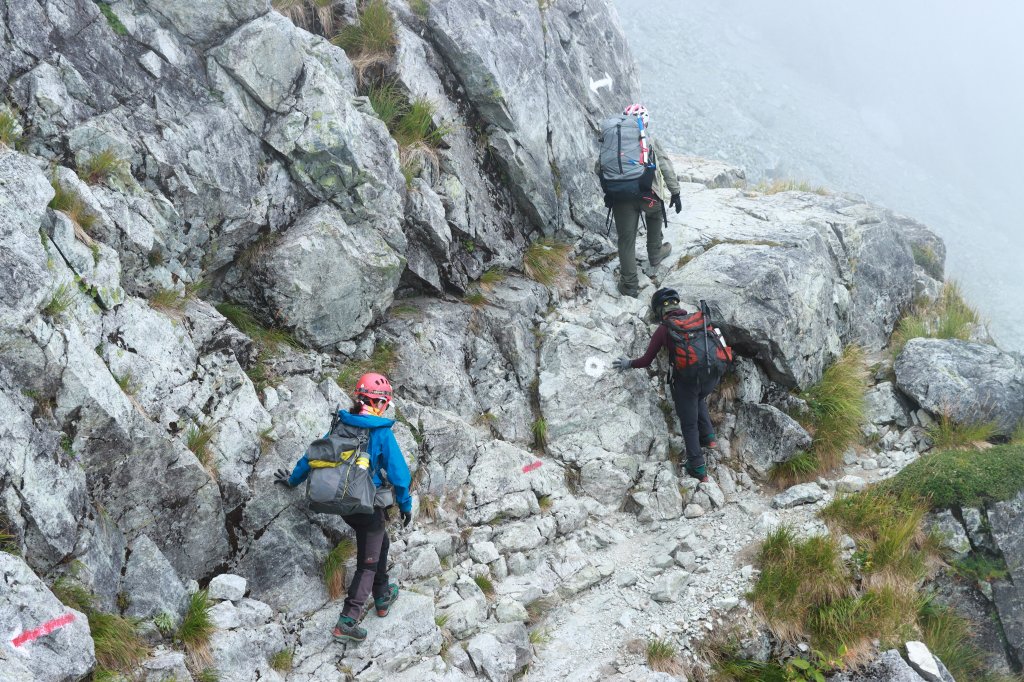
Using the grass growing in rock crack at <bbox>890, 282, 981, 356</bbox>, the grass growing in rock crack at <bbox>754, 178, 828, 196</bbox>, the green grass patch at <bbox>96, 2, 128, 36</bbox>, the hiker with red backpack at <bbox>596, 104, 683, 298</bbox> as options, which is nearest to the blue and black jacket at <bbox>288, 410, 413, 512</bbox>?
the green grass patch at <bbox>96, 2, 128, 36</bbox>

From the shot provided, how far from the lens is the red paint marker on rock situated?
4.57 m

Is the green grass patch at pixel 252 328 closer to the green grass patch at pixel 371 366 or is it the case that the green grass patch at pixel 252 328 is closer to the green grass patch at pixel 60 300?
the green grass patch at pixel 371 366

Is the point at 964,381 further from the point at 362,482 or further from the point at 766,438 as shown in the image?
the point at 362,482

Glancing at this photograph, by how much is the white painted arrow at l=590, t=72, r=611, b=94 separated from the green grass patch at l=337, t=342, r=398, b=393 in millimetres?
7910

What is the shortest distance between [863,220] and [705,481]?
7118 millimetres

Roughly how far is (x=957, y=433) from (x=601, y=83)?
9336mm

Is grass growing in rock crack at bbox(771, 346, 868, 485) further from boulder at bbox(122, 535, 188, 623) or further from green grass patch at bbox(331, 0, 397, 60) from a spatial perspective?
green grass patch at bbox(331, 0, 397, 60)

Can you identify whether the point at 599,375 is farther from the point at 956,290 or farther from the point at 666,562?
the point at 956,290

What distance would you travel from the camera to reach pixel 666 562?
8102mm

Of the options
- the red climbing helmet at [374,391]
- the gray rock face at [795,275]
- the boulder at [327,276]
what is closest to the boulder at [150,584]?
the red climbing helmet at [374,391]

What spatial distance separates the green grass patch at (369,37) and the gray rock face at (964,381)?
9.77 metres

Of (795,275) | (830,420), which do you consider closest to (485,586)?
(830,420)

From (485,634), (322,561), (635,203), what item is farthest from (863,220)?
(322,561)

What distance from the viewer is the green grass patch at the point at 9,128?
6.32 metres
